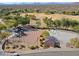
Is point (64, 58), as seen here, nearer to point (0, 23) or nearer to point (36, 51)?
point (36, 51)

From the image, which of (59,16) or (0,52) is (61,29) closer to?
(59,16)

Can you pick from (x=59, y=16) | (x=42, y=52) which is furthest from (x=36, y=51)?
(x=59, y=16)

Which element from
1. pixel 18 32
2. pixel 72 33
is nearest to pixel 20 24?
pixel 18 32

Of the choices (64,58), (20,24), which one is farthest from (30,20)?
(64,58)

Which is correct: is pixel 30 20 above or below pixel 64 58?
above

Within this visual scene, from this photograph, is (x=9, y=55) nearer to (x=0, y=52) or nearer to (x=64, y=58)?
(x=0, y=52)

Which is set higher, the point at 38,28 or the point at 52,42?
the point at 38,28

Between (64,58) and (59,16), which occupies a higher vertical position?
(59,16)
